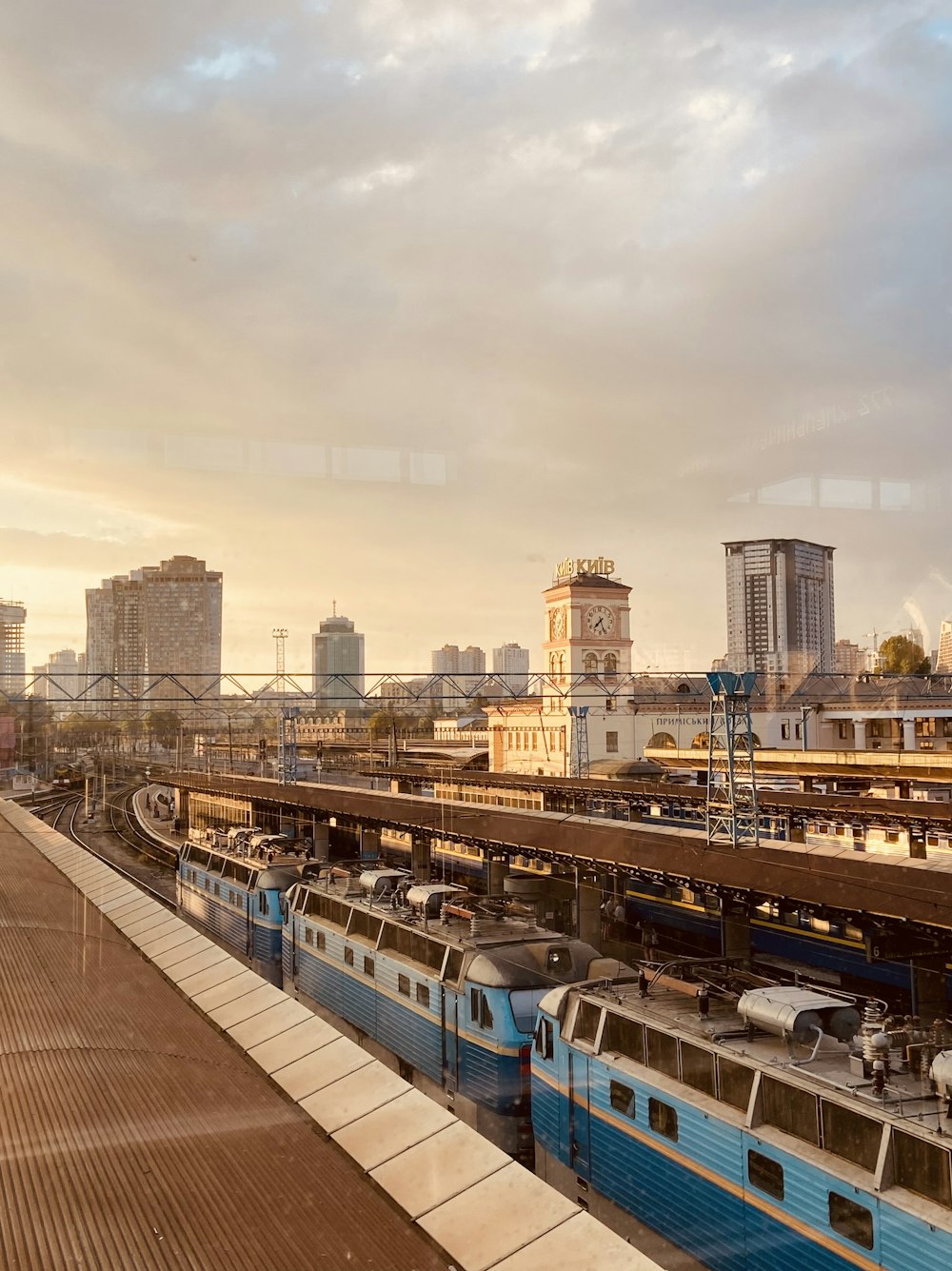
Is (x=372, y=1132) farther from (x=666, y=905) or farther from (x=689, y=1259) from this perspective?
(x=666, y=905)

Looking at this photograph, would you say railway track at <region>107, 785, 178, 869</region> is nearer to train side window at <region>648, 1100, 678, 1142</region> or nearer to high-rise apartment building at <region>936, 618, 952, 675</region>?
train side window at <region>648, 1100, 678, 1142</region>

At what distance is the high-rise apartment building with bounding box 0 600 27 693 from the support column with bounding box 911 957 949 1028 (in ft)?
31.5

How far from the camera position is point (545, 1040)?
5.80 m

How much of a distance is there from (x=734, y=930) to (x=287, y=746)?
11.6 metres

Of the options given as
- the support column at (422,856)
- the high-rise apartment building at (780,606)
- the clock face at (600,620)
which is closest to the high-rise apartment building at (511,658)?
the clock face at (600,620)

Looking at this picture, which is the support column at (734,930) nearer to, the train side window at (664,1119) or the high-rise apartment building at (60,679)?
the train side window at (664,1119)

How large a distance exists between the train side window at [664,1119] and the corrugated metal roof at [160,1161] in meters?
1.94

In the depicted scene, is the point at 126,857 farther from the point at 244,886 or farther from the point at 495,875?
the point at 244,886

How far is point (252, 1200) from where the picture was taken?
2986 millimetres

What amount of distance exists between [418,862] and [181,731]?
6.42 m

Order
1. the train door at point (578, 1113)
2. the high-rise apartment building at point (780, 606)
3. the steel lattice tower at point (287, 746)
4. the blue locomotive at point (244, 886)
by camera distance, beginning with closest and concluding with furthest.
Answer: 1. the train door at point (578, 1113)
2. the blue locomotive at point (244, 886)
3. the steel lattice tower at point (287, 746)
4. the high-rise apartment building at point (780, 606)

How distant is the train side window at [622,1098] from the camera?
16.4ft

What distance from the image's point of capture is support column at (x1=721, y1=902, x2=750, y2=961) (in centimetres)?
1052

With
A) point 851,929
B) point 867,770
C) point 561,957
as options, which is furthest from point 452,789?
point 561,957
